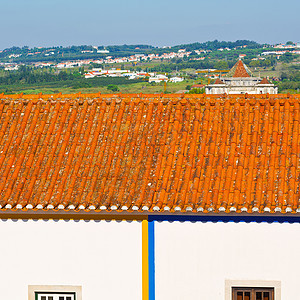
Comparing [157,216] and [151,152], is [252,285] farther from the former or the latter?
[151,152]

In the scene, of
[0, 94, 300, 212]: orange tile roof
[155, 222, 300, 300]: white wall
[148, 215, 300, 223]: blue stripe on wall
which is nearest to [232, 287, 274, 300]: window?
[155, 222, 300, 300]: white wall

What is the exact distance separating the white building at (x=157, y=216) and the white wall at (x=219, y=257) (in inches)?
Answer: 0.6

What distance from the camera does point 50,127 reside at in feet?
36.3

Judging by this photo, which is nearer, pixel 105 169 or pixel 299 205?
pixel 299 205

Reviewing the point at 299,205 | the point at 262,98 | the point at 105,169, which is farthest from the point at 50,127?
the point at 299,205

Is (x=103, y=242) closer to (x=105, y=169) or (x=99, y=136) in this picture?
(x=105, y=169)

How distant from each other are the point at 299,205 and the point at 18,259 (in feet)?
14.4

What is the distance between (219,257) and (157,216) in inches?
44.3

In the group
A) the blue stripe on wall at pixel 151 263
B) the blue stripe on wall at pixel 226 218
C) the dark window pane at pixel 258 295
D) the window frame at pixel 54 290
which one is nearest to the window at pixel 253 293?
the dark window pane at pixel 258 295

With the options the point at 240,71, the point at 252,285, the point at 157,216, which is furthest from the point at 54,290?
the point at 240,71

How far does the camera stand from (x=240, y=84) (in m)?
125

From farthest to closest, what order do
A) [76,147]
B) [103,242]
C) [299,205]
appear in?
[76,147] → [103,242] → [299,205]

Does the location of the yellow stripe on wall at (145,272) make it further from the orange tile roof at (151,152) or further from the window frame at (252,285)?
the window frame at (252,285)

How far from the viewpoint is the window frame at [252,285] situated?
955cm
